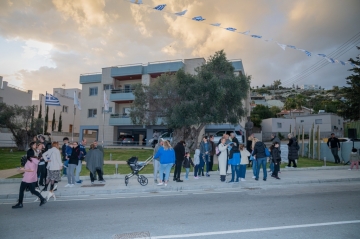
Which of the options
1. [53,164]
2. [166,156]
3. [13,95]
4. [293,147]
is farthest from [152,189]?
[13,95]

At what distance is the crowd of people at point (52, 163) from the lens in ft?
25.8

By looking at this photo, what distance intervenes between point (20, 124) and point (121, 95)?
12.4 metres

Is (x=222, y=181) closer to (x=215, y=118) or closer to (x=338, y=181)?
(x=338, y=181)

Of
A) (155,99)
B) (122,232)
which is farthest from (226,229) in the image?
(155,99)

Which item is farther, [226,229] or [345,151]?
[345,151]

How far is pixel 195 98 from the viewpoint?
21.8m

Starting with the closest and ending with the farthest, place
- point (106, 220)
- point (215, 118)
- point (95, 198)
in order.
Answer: point (106, 220) < point (95, 198) < point (215, 118)

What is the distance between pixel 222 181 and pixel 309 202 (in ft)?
14.6

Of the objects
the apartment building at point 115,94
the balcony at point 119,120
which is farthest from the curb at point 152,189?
the balcony at point 119,120

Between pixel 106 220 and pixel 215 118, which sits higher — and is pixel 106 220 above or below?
below

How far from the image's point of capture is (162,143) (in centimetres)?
1095

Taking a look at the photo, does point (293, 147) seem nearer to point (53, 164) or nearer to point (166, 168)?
point (166, 168)

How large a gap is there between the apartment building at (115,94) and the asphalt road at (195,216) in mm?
27434

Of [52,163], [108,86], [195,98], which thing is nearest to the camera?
[52,163]
